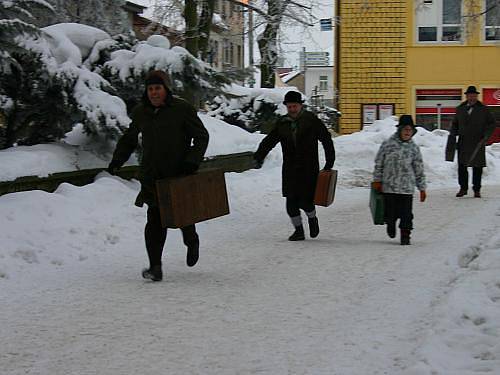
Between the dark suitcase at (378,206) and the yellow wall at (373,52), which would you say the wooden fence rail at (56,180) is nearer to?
the dark suitcase at (378,206)

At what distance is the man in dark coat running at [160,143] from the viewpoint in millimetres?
7992

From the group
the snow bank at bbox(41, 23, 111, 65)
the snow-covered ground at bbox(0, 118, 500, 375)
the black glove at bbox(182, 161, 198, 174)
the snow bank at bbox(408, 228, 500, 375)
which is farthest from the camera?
the snow bank at bbox(41, 23, 111, 65)

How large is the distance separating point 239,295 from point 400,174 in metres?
3.68

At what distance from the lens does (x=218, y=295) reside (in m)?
7.50

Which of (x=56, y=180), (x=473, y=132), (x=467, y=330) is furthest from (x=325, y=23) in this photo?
(x=467, y=330)

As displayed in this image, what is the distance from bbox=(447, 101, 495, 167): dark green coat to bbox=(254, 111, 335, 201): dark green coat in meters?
5.58

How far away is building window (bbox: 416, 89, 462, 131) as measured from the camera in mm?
34844

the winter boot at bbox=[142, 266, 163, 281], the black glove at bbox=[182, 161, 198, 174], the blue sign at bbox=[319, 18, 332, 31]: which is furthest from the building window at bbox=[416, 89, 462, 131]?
the winter boot at bbox=[142, 266, 163, 281]

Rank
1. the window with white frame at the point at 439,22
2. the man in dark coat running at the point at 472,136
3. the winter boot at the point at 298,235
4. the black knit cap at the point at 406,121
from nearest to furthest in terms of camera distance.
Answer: the black knit cap at the point at 406,121 < the winter boot at the point at 298,235 < the man in dark coat running at the point at 472,136 < the window with white frame at the point at 439,22

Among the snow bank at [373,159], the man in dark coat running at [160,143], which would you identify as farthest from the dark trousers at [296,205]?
the snow bank at [373,159]

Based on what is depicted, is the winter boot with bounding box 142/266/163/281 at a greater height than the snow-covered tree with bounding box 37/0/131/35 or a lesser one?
lesser

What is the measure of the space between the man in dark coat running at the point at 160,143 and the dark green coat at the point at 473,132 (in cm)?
870

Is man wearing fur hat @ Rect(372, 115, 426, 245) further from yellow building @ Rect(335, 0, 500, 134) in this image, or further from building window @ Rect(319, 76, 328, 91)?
building window @ Rect(319, 76, 328, 91)

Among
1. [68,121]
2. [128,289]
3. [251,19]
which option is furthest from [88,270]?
[251,19]
